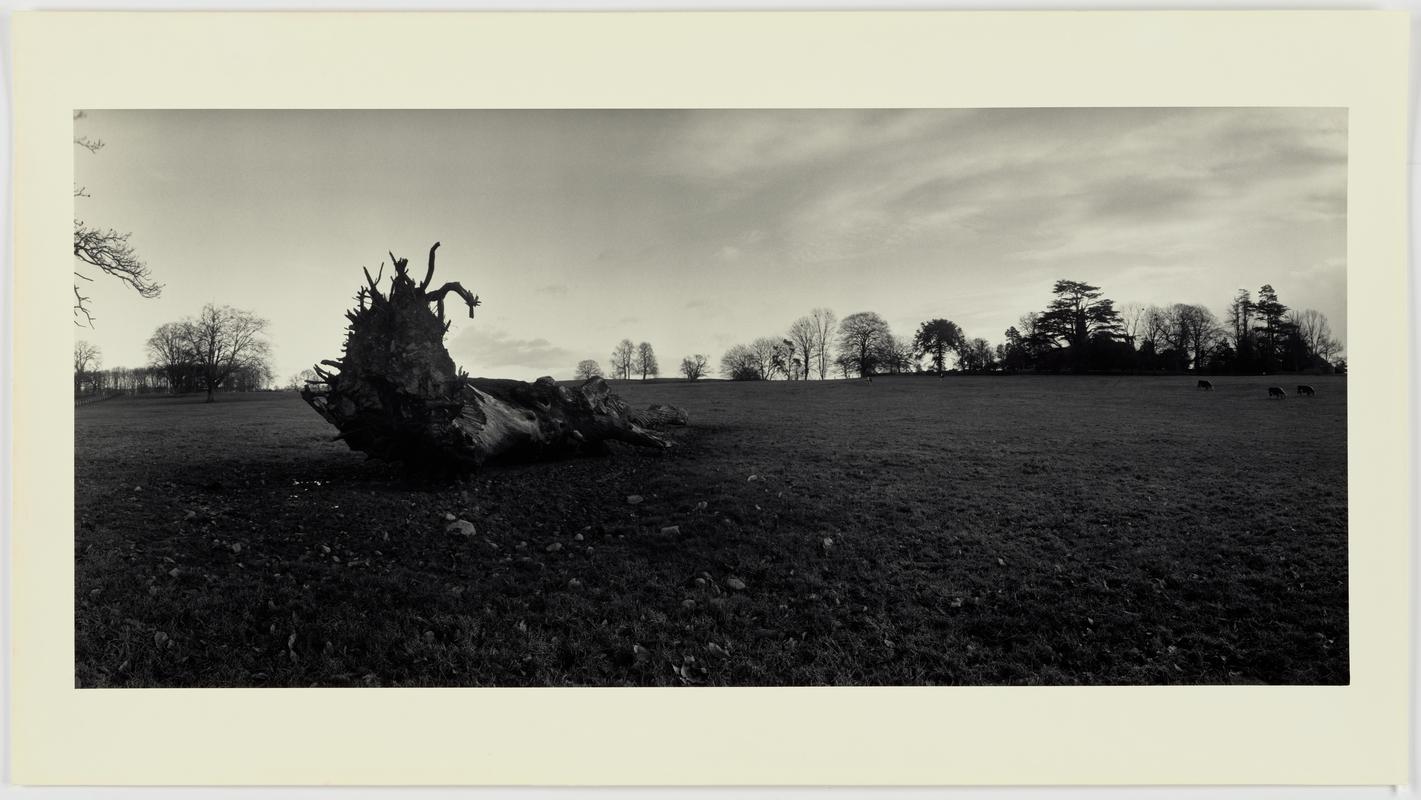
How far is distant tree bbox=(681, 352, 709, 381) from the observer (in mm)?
4719

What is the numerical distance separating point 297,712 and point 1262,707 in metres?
6.43

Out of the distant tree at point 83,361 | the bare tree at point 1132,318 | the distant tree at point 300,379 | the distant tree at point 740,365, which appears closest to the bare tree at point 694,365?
the distant tree at point 740,365

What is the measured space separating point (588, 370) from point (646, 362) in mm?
700

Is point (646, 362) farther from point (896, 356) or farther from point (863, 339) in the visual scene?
point (896, 356)

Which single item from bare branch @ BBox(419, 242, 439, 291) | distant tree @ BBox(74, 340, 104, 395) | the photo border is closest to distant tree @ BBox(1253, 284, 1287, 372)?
the photo border

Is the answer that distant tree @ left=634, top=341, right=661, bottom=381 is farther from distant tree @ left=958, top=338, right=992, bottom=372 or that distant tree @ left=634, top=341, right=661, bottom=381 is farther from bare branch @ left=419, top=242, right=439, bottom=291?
distant tree @ left=958, top=338, right=992, bottom=372

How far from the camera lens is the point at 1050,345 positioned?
4855 mm

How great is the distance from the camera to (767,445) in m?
5.60

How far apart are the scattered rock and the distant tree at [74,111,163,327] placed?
3.00 meters

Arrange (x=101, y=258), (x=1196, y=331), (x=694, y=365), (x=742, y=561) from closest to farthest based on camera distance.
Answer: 1. (x=742, y=561)
2. (x=101, y=258)
3. (x=1196, y=331)
4. (x=694, y=365)

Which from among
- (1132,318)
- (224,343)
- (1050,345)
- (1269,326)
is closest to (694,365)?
(1050,345)

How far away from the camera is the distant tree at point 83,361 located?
3.77 m

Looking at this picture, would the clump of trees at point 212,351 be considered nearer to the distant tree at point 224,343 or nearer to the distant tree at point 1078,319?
the distant tree at point 224,343
